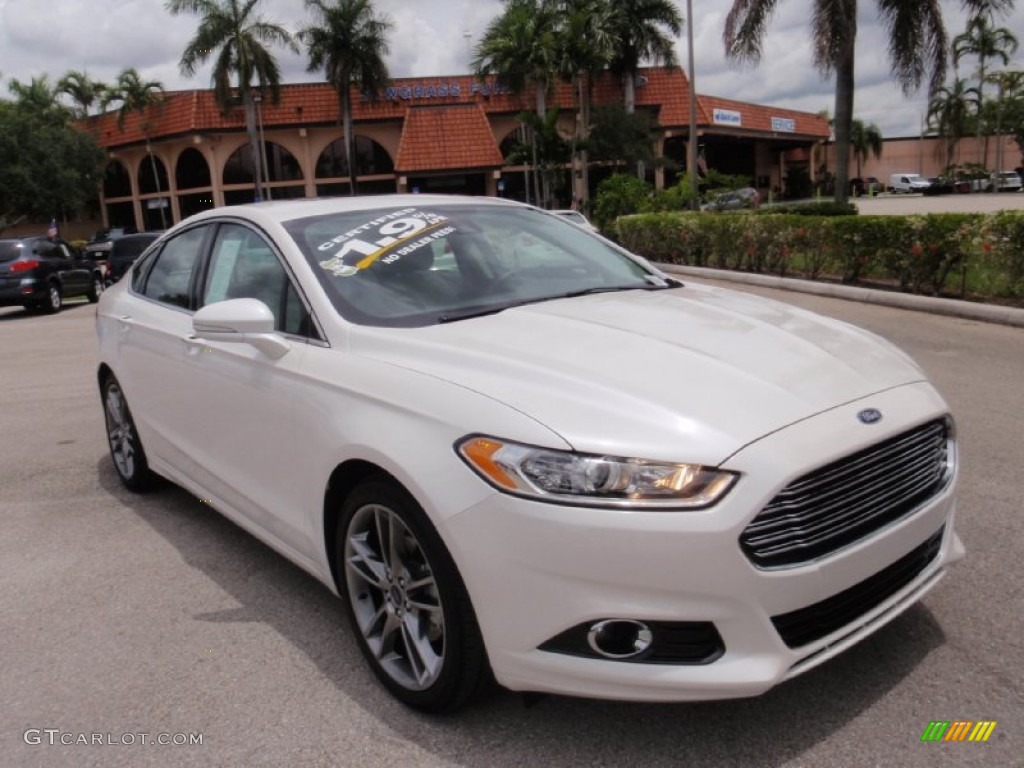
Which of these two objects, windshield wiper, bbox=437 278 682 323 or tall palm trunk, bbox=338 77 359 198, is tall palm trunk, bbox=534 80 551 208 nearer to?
tall palm trunk, bbox=338 77 359 198

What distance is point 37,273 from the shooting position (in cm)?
1791

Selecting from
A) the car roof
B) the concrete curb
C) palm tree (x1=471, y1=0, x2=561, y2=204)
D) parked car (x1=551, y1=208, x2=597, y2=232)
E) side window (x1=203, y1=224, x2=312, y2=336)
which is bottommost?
the concrete curb

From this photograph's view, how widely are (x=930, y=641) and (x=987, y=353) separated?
607cm

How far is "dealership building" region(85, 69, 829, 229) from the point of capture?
149 ft

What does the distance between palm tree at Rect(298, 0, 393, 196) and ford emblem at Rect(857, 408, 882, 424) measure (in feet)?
146

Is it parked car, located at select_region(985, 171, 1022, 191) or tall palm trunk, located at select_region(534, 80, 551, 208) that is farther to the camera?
parked car, located at select_region(985, 171, 1022, 191)

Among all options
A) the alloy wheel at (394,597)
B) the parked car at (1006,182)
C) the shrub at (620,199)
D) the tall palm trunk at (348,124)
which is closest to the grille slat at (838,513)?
the alloy wheel at (394,597)

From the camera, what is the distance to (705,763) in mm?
2471

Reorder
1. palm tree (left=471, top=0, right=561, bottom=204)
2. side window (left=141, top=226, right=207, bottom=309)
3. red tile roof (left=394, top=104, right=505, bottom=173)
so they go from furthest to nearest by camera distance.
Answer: red tile roof (left=394, top=104, right=505, bottom=173) < palm tree (left=471, top=0, right=561, bottom=204) < side window (left=141, top=226, right=207, bottom=309)

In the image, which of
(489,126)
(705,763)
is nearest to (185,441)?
(705,763)

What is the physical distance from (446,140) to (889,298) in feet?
120

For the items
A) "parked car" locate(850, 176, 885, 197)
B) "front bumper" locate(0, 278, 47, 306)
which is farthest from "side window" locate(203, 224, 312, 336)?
"parked car" locate(850, 176, 885, 197)

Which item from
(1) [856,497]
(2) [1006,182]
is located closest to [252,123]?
(1) [856,497]

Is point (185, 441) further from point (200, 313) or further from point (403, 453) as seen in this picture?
point (403, 453)
